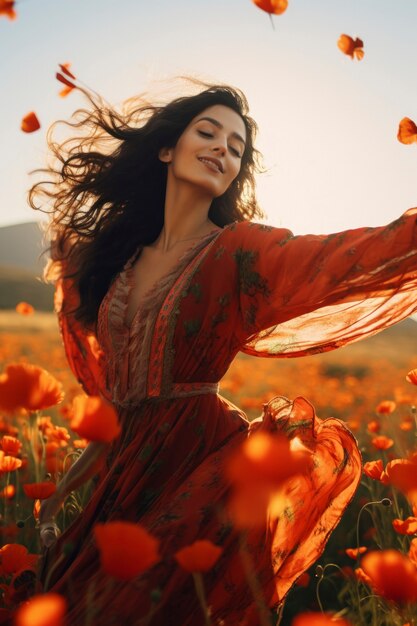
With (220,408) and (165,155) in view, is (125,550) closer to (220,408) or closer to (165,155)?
(220,408)

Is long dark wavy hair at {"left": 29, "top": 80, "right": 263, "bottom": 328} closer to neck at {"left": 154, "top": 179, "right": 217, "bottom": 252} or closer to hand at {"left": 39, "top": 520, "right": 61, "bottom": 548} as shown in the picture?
Answer: neck at {"left": 154, "top": 179, "right": 217, "bottom": 252}

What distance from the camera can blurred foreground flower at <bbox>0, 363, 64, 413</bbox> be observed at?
1340mm

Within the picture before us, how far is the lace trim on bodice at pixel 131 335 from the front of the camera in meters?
2.05

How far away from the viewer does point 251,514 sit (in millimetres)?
1008

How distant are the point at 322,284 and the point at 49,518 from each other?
1.15 meters

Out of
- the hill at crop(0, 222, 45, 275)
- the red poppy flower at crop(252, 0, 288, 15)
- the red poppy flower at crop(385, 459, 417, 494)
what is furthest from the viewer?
the hill at crop(0, 222, 45, 275)

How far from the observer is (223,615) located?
1.62 m

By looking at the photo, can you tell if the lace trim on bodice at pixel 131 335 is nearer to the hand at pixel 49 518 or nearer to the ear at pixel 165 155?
the hand at pixel 49 518

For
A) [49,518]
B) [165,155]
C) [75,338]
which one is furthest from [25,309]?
[49,518]

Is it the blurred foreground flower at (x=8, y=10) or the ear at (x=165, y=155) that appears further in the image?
the ear at (x=165, y=155)

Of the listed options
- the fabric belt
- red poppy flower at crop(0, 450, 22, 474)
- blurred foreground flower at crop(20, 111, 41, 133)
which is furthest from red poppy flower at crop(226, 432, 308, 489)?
blurred foreground flower at crop(20, 111, 41, 133)

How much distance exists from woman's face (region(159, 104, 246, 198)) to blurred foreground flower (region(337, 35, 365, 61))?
1.60 feet

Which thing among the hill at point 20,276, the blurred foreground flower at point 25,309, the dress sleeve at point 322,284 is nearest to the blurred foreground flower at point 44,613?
the dress sleeve at point 322,284

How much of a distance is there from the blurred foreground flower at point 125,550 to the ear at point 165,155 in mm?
1835
